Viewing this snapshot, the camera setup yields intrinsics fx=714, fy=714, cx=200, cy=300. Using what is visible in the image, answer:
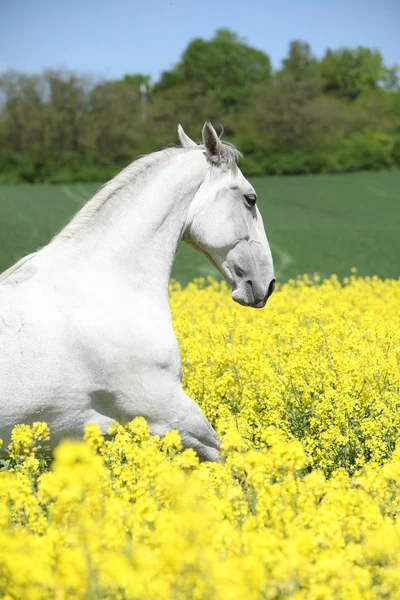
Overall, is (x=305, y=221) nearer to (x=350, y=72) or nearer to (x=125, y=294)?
(x=125, y=294)

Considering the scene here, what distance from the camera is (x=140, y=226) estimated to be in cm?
449

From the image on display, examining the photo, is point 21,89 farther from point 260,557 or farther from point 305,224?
point 260,557

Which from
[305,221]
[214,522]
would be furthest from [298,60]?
[214,522]

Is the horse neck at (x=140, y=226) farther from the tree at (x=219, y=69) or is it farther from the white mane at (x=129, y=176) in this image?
the tree at (x=219, y=69)

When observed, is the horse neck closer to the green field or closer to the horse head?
the horse head

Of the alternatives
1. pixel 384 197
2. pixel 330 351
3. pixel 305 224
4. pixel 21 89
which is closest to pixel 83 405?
pixel 330 351

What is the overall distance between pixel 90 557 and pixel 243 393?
330cm

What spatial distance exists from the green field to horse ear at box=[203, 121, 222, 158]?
502cm

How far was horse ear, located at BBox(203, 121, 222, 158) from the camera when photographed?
4.52 m

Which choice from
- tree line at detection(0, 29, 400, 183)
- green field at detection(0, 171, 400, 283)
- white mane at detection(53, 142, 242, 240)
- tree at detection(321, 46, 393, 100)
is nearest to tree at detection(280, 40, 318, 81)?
tree at detection(321, 46, 393, 100)

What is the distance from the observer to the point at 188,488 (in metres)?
2.32

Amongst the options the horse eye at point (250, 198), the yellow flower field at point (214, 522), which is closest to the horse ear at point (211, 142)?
the horse eye at point (250, 198)

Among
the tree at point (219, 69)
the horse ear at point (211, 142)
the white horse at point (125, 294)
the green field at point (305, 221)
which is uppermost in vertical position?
the horse ear at point (211, 142)

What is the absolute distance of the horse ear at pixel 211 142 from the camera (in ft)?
14.8
